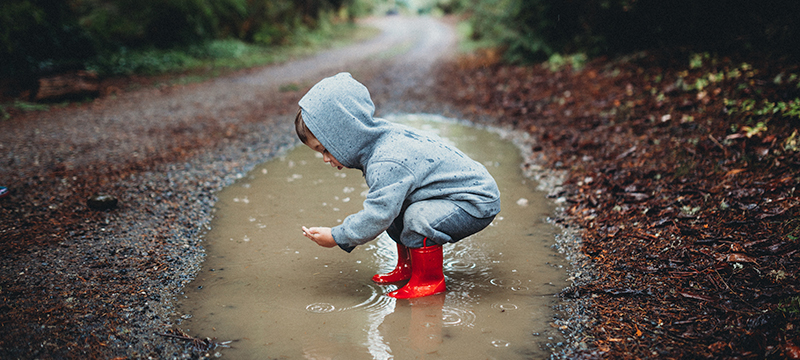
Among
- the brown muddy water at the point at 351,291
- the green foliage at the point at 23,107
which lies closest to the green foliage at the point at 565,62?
the brown muddy water at the point at 351,291

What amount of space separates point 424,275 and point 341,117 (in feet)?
3.23

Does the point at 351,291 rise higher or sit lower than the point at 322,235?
lower

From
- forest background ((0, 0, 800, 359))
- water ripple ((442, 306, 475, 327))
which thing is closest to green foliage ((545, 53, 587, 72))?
forest background ((0, 0, 800, 359))

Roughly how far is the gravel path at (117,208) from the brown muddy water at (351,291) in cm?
22

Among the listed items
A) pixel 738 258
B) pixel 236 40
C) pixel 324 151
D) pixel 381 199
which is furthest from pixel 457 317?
pixel 236 40

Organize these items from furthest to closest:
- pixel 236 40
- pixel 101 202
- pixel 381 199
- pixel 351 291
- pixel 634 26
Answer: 1. pixel 236 40
2. pixel 634 26
3. pixel 101 202
4. pixel 351 291
5. pixel 381 199

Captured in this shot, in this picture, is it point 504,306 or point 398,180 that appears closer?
point 398,180

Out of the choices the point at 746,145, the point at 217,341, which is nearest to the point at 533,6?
the point at 746,145

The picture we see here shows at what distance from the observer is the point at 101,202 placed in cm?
347

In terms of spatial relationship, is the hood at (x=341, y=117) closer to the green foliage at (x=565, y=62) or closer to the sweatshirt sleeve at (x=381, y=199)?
the sweatshirt sleeve at (x=381, y=199)

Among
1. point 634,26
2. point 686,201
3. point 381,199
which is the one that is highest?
point 634,26

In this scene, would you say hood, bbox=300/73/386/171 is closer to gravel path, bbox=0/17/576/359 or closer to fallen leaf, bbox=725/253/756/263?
gravel path, bbox=0/17/576/359

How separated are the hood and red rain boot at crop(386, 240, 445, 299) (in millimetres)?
651

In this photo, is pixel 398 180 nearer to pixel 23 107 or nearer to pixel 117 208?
pixel 117 208
